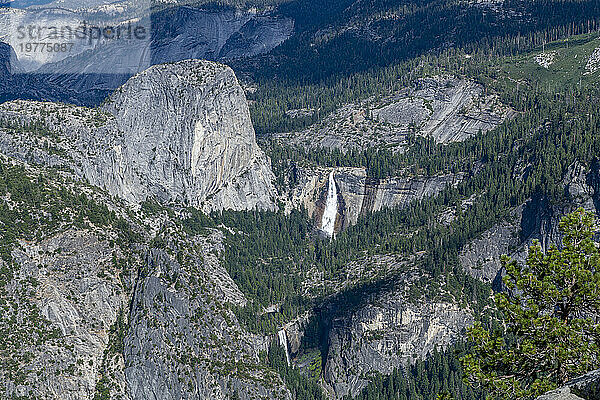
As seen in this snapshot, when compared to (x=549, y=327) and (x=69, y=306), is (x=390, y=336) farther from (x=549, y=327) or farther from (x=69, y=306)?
(x=549, y=327)

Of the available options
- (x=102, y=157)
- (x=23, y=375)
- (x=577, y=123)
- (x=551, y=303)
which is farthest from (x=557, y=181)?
(x=551, y=303)

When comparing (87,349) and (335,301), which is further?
(335,301)

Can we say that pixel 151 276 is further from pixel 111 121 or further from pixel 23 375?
pixel 111 121

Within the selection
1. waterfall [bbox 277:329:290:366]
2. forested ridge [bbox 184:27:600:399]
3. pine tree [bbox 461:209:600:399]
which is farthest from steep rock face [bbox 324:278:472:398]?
pine tree [bbox 461:209:600:399]

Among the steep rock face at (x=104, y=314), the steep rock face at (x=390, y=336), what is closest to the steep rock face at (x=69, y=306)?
the steep rock face at (x=104, y=314)

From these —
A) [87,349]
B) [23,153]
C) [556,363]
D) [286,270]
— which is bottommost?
[286,270]

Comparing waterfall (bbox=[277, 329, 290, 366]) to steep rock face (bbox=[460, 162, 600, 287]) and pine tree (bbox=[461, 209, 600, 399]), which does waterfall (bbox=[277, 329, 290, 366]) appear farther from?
pine tree (bbox=[461, 209, 600, 399])

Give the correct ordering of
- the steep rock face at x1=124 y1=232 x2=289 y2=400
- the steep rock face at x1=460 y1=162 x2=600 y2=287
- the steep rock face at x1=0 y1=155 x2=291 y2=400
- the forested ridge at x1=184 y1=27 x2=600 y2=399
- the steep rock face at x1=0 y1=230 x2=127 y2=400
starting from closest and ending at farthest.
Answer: the steep rock face at x1=0 y1=230 x2=127 y2=400, the steep rock face at x1=0 y1=155 x2=291 y2=400, the steep rock face at x1=124 y1=232 x2=289 y2=400, the steep rock face at x1=460 y1=162 x2=600 y2=287, the forested ridge at x1=184 y1=27 x2=600 y2=399

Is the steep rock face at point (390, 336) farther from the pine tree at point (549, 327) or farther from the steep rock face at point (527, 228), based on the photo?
the pine tree at point (549, 327)
